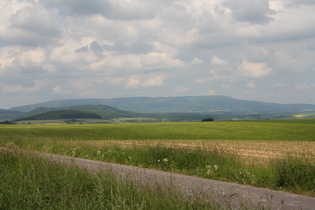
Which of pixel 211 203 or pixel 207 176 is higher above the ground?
pixel 211 203

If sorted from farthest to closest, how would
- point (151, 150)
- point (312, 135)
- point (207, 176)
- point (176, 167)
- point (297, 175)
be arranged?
1. point (312, 135)
2. point (151, 150)
3. point (176, 167)
4. point (207, 176)
5. point (297, 175)

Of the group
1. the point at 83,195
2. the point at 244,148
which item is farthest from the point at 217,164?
the point at 244,148

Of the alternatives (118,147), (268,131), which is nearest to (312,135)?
(268,131)

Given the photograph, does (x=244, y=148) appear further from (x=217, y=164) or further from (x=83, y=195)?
(x=83, y=195)

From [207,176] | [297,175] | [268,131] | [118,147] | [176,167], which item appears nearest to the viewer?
[297,175]

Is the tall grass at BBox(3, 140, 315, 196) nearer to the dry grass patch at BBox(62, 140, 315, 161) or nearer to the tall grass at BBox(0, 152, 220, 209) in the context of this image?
the dry grass patch at BBox(62, 140, 315, 161)

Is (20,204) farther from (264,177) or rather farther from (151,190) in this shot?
(264,177)

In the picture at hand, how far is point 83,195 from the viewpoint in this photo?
8.74m

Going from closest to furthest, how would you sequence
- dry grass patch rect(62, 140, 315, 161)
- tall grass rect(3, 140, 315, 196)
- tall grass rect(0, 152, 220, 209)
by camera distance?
tall grass rect(0, 152, 220, 209)
tall grass rect(3, 140, 315, 196)
dry grass patch rect(62, 140, 315, 161)

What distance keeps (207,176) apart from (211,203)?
728 cm

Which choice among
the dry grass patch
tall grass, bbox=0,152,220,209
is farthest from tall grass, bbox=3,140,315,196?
tall grass, bbox=0,152,220,209

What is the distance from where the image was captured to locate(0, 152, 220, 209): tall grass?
688 cm

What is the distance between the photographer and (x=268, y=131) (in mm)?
64188

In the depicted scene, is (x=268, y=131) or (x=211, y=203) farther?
(x=268, y=131)
